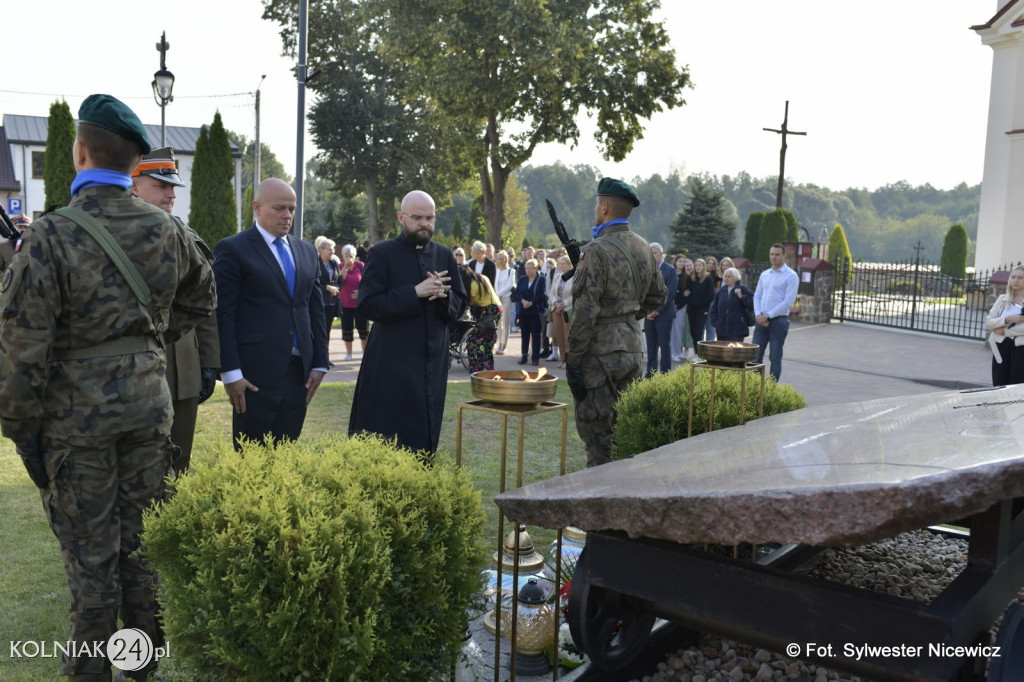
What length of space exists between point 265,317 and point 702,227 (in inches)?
1474

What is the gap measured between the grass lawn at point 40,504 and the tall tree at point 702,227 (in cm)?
3047

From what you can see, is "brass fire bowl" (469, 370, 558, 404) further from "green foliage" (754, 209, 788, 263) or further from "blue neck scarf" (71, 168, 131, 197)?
"green foliage" (754, 209, 788, 263)

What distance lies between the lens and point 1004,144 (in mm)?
29781

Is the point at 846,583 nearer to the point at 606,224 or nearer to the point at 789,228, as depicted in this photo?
the point at 606,224

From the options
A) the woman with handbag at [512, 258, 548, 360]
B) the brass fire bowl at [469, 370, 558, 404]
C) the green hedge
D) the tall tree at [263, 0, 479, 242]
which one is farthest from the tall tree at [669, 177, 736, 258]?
the green hedge

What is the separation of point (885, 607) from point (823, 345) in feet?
57.3

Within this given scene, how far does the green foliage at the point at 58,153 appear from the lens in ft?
97.5

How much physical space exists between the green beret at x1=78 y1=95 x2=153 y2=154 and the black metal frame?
229 centimetres

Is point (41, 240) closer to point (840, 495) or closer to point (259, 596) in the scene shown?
point (259, 596)

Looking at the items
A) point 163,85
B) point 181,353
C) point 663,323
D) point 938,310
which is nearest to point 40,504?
point 181,353

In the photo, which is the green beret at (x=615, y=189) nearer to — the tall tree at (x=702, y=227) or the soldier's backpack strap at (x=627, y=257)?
the soldier's backpack strap at (x=627, y=257)

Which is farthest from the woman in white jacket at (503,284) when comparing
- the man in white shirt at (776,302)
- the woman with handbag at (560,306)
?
the man in white shirt at (776,302)

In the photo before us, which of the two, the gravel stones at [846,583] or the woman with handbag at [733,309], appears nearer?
the gravel stones at [846,583]

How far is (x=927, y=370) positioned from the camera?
1479 centimetres
